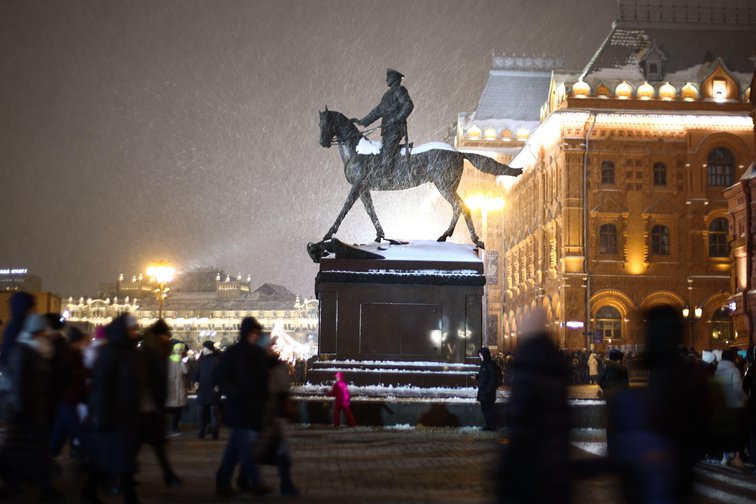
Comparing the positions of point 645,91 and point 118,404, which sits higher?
point 645,91

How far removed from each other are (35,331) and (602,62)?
160ft

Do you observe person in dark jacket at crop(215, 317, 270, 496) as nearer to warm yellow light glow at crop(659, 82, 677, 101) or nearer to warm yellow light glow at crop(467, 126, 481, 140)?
warm yellow light glow at crop(659, 82, 677, 101)

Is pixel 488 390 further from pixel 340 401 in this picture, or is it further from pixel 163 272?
pixel 163 272

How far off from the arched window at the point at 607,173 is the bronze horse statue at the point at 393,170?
3040 cm

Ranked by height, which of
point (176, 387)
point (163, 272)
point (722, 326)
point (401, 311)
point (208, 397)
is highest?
point (163, 272)

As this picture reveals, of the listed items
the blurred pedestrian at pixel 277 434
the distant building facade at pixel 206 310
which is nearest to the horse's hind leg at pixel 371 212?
the blurred pedestrian at pixel 277 434

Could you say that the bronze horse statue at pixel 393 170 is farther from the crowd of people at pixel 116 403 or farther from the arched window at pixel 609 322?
the arched window at pixel 609 322

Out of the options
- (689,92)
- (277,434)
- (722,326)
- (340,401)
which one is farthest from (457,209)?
(689,92)

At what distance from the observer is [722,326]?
165ft

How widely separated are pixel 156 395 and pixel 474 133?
61394mm

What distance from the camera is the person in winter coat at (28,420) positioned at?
8.93 meters

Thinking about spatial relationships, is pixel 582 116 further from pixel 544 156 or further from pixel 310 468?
pixel 310 468

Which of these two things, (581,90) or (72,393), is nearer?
(72,393)

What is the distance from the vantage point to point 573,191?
5131 centimetres
